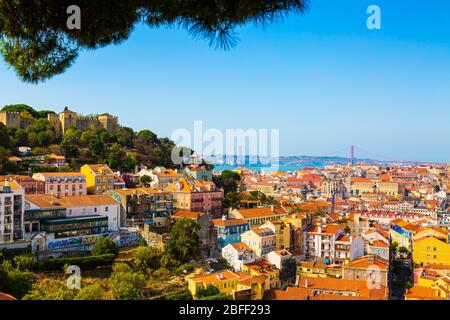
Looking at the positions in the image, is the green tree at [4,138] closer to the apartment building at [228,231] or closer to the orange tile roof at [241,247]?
the apartment building at [228,231]

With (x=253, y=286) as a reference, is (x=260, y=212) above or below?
above

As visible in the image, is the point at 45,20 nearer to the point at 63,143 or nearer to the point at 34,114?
the point at 63,143

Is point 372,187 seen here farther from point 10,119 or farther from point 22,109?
point 10,119

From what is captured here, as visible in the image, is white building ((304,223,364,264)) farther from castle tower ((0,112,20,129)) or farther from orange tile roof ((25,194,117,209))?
castle tower ((0,112,20,129))

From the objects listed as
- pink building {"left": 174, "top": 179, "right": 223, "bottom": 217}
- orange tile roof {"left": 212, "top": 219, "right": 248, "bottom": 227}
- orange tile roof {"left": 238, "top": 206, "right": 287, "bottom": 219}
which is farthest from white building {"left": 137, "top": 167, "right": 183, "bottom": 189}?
orange tile roof {"left": 212, "top": 219, "right": 248, "bottom": 227}

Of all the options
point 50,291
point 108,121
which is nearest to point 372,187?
point 108,121

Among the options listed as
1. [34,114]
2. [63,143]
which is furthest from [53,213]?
[34,114]

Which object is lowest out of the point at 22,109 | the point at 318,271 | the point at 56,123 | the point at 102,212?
the point at 318,271
